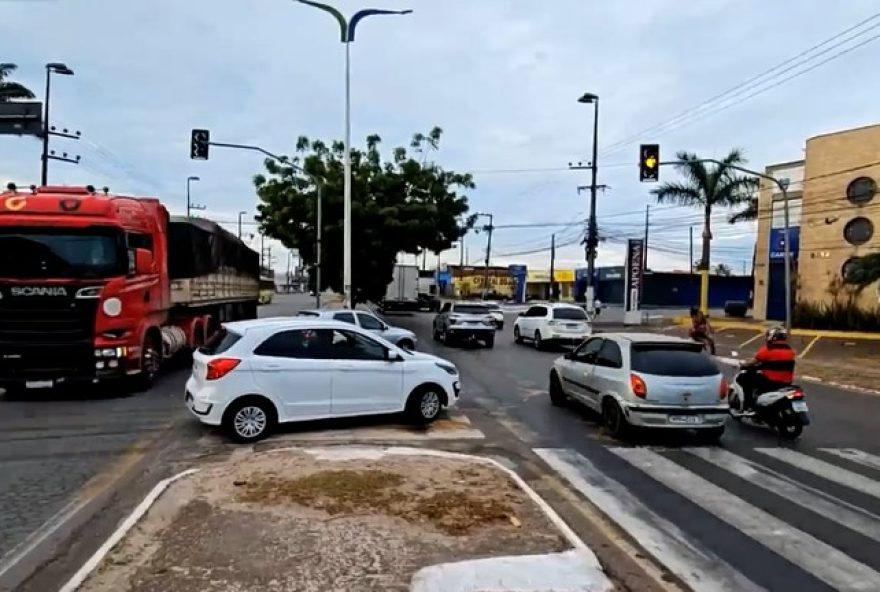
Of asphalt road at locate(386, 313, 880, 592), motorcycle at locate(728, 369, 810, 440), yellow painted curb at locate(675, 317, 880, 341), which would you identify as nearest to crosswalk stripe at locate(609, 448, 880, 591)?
asphalt road at locate(386, 313, 880, 592)

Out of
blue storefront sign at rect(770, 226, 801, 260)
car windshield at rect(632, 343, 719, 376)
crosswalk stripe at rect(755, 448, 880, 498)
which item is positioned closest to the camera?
crosswalk stripe at rect(755, 448, 880, 498)

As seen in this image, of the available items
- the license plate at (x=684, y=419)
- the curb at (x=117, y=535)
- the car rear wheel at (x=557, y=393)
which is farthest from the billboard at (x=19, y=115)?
the license plate at (x=684, y=419)

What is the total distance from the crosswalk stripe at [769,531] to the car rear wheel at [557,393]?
4280 mm

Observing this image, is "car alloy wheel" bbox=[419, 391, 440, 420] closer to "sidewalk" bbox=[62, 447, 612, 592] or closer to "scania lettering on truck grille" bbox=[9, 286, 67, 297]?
"sidewalk" bbox=[62, 447, 612, 592]

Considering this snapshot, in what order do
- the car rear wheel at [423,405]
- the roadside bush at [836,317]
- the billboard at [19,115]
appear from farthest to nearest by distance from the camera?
1. the roadside bush at [836,317]
2. the billboard at [19,115]
3. the car rear wheel at [423,405]

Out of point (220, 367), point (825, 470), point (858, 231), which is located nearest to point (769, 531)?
point (825, 470)

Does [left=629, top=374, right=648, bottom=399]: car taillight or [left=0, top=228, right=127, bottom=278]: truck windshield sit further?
[left=0, top=228, right=127, bottom=278]: truck windshield

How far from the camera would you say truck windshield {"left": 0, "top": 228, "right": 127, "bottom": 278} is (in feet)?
43.9

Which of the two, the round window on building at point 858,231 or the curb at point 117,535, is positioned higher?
the round window on building at point 858,231

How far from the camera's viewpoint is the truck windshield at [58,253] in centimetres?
1338

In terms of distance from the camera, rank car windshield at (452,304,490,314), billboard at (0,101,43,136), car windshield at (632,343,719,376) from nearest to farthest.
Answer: car windshield at (632,343,719,376) → billboard at (0,101,43,136) → car windshield at (452,304,490,314)

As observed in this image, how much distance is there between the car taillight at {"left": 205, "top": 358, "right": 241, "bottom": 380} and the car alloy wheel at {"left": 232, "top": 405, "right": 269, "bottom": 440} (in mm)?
534

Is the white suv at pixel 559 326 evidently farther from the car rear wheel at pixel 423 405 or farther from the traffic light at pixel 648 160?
the car rear wheel at pixel 423 405

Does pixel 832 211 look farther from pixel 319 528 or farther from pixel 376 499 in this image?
pixel 319 528
